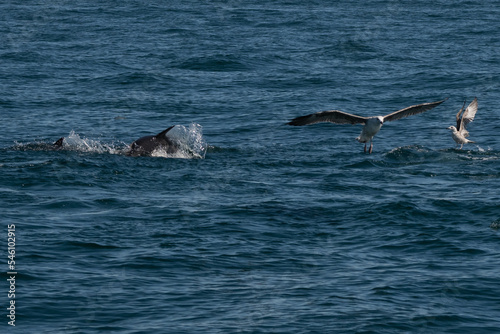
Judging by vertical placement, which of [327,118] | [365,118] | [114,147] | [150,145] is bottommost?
[114,147]

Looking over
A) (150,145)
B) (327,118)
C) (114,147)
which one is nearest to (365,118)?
(327,118)

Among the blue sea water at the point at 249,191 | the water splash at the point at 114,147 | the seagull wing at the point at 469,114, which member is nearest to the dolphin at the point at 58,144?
the water splash at the point at 114,147

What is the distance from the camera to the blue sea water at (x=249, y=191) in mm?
15953

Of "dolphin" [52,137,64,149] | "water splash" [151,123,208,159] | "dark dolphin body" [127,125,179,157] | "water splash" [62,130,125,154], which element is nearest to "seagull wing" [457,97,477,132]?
"water splash" [151,123,208,159]

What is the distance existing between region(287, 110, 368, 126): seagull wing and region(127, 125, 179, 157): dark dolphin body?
4.61 meters

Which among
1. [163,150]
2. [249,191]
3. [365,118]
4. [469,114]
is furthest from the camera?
[469,114]

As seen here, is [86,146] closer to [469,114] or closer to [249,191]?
[249,191]

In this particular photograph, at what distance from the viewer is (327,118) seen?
953 inches

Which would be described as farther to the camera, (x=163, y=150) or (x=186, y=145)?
(x=186, y=145)

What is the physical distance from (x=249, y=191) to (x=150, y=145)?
176 inches

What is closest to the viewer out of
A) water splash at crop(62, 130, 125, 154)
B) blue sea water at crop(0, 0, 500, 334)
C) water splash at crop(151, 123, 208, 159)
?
blue sea water at crop(0, 0, 500, 334)

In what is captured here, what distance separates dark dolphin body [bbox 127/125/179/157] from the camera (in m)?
26.3

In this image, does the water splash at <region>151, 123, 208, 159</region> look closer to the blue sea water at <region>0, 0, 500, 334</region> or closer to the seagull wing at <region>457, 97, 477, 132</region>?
the blue sea water at <region>0, 0, 500, 334</region>

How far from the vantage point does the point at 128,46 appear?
4878 centimetres
